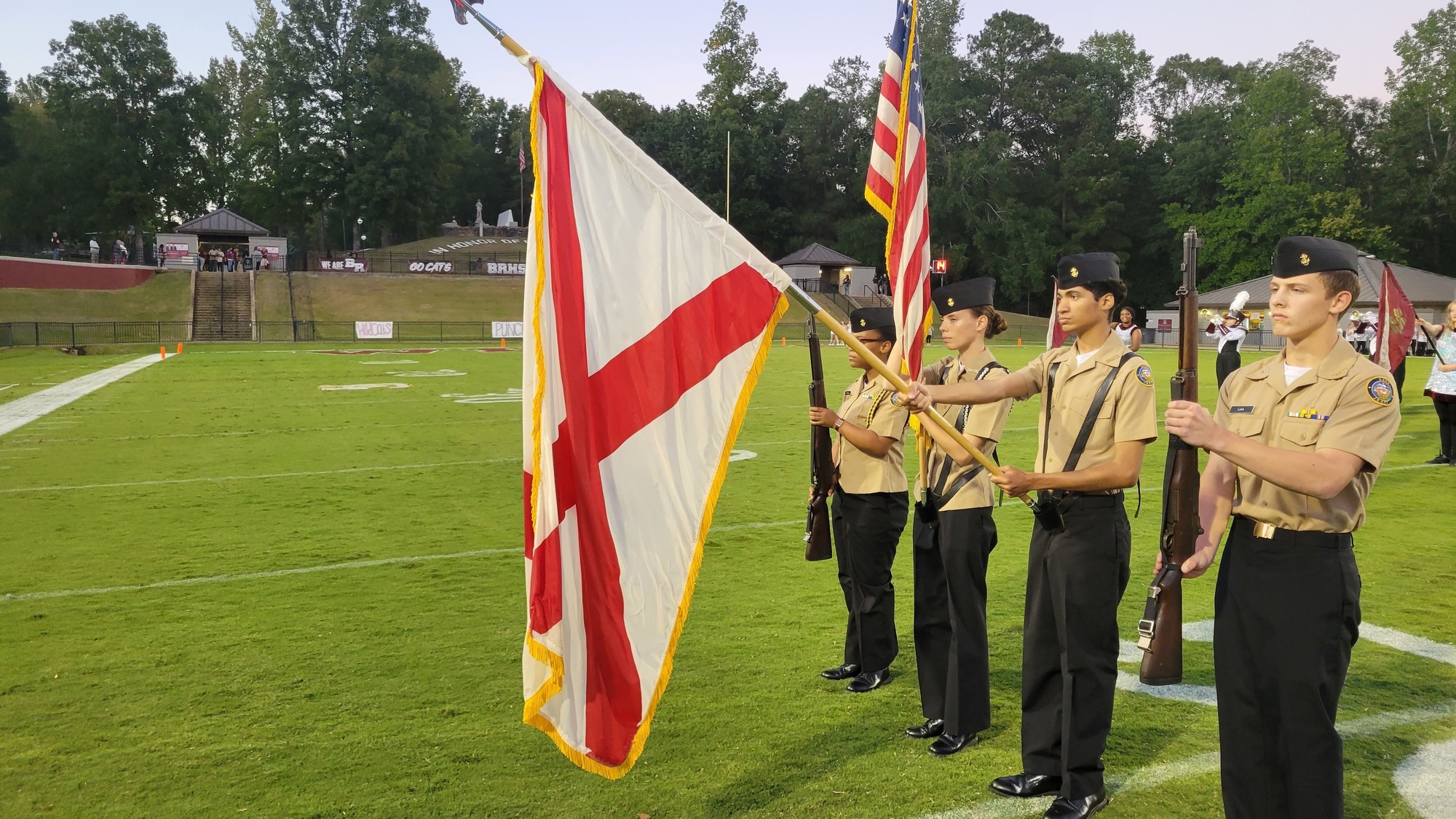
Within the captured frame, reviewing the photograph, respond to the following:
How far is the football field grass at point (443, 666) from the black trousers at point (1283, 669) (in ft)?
2.33

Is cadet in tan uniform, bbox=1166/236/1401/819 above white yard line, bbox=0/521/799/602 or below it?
above

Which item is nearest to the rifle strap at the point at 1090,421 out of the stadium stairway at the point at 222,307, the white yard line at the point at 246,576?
the white yard line at the point at 246,576

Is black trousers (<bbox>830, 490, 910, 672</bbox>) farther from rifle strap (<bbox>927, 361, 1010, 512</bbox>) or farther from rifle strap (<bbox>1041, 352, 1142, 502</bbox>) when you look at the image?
rifle strap (<bbox>1041, 352, 1142, 502</bbox>)

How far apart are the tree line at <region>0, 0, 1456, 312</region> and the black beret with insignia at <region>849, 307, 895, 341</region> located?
213 feet

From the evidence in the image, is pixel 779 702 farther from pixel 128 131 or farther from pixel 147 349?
pixel 128 131

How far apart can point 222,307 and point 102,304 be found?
4860mm

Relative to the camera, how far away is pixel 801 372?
2850cm

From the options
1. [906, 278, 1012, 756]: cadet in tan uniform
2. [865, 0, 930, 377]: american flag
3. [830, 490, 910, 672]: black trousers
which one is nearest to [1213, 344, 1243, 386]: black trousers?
[830, 490, 910, 672]: black trousers

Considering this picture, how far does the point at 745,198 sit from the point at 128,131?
1695 inches

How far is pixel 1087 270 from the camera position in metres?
4.09

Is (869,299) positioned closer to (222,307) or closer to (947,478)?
(222,307)

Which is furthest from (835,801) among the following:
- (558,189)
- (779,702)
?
(558,189)

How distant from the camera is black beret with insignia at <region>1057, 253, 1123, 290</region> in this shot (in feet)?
13.4

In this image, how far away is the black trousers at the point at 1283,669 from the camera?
327 cm
